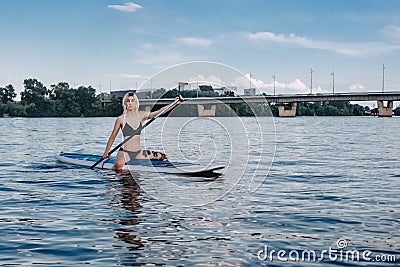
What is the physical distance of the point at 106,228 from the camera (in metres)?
10.5

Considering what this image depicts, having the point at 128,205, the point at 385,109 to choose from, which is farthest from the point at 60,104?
the point at 128,205

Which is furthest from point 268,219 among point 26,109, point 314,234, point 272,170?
point 26,109

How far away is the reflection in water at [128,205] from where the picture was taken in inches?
384

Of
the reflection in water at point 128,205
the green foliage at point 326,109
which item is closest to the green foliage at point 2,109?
the green foliage at point 326,109

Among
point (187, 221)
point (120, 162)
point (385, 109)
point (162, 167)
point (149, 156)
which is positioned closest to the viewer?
point (187, 221)

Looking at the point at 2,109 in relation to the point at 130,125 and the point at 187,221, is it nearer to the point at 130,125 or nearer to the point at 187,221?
the point at 130,125

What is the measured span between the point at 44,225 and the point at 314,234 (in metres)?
5.29

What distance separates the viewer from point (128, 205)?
41.9ft

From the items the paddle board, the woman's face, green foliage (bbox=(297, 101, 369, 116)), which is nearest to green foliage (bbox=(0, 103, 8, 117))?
green foliage (bbox=(297, 101, 369, 116))

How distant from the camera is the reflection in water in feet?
32.0

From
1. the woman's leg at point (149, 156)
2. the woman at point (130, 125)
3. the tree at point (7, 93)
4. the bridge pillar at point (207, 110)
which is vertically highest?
the tree at point (7, 93)

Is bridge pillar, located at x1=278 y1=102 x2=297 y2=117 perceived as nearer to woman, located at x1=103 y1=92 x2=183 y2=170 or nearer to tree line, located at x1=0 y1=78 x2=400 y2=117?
tree line, located at x1=0 y1=78 x2=400 y2=117

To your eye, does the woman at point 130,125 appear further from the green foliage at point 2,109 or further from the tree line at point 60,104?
the green foliage at point 2,109

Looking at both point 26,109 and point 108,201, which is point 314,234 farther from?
point 26,109
